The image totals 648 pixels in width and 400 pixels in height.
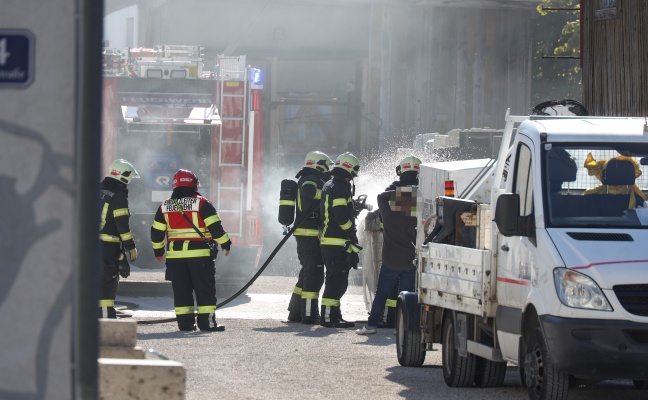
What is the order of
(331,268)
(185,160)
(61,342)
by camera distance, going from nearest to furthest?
1. (61,342)
2. (331,268)
3. (185,160)

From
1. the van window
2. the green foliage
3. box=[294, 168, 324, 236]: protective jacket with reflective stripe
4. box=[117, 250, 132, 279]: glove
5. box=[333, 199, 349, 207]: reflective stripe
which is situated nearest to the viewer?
the van window

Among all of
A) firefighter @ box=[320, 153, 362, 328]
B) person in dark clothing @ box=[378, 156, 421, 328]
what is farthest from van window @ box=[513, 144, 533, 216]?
firefighter @ box=[320, 153, 362, 328]

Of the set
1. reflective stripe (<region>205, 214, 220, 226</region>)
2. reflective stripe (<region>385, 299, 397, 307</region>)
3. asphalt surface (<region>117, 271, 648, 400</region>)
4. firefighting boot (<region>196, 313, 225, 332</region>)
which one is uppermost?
reflective stripe (<region>205, 214, 220, 226</region>)

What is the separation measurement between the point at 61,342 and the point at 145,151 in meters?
15.5

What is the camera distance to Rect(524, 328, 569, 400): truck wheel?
8.11 meters

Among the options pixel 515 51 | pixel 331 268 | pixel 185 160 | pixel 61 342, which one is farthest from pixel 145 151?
pixel 61 342

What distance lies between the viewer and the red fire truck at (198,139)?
19203mm

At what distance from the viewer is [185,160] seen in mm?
19531

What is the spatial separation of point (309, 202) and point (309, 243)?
48 centimetres

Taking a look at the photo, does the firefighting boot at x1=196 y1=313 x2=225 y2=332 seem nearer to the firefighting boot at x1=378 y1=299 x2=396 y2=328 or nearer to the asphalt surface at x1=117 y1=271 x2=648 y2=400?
the asphalt surface at x1=117 y1=271 x2=648 y2=400

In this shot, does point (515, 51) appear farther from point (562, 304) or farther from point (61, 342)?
point (61, 342)

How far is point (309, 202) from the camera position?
15.2 m

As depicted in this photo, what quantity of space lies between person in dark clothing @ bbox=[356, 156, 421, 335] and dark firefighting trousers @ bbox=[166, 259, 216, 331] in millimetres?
1605

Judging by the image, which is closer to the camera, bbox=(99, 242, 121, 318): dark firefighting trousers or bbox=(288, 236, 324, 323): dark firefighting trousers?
bbox=(99, 242, 121, 318): dark firefighting trousers
